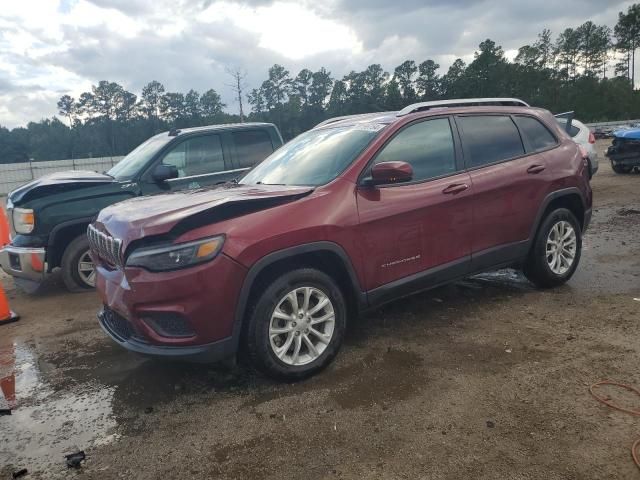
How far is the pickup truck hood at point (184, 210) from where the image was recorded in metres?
3.07

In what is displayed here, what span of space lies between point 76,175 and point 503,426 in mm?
5843

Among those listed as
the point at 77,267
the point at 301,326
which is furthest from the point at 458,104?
the point at 77,267

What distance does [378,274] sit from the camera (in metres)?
3.69

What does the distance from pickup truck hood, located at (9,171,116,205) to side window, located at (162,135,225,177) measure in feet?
2.75

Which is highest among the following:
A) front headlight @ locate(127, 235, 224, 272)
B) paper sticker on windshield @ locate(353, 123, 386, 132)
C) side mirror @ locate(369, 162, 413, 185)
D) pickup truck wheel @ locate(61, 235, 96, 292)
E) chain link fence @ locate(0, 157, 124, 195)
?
chain link fence @ locate(0, 157, 124, 195)

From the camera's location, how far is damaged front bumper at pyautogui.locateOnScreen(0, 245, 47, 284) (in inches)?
228

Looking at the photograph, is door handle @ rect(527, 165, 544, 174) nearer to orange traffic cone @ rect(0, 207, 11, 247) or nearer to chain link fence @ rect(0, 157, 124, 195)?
orange traffic cone @ rect(0, 207, 11, 247)

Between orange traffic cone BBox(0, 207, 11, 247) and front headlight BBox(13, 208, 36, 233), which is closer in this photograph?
front headlight BBox(13, 208, 36, 233)

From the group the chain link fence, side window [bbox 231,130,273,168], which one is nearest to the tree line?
the chain link fence

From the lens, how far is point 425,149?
4.11 meters

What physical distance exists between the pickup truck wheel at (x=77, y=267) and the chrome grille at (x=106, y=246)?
237 centimetres

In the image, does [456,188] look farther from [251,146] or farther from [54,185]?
[54,185]

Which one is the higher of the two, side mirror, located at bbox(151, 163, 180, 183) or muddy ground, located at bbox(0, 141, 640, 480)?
side mirror, located at bbox(151, 163, 180, 183)

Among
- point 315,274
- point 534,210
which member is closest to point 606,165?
point 534,210
